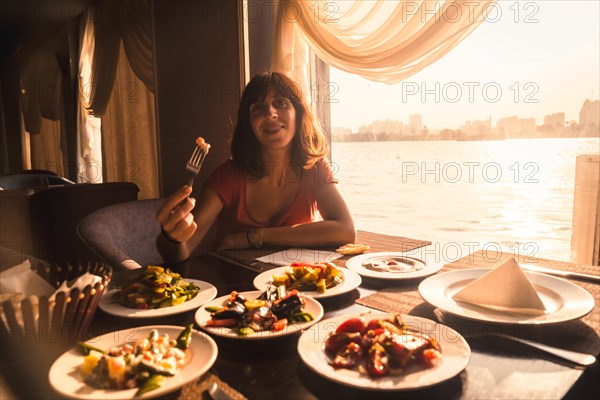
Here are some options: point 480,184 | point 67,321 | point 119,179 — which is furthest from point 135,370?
point 119,179

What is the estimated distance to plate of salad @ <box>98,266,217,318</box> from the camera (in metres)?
0.90

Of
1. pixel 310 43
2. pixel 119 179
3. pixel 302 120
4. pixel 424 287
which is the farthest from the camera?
pixel 119 179

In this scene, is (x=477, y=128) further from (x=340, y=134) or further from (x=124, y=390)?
(x=124, y=390)

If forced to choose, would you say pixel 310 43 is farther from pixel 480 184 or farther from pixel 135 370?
pixel 135 370

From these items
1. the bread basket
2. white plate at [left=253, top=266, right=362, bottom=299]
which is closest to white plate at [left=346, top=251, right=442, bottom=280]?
white plate at [left=253, top=266, right=362, bottom=299]

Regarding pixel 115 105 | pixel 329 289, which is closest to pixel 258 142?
pixel 329 289

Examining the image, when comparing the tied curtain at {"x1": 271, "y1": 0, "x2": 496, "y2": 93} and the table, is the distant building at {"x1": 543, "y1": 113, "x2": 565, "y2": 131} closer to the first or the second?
the tied curtain at {"x1": 271, "y1": 0, "x2": 496, "y2": 93}

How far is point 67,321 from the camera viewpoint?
72 cm

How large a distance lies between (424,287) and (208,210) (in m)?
1.17

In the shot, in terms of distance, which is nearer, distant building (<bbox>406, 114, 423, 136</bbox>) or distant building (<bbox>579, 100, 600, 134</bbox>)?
distant building (<bbox>579, 100, 600, 134</bbox>)

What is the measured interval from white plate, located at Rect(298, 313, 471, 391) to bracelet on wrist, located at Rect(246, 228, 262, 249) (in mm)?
816

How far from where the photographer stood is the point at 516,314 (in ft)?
2.76

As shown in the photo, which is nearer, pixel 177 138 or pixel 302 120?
pixel 302 120

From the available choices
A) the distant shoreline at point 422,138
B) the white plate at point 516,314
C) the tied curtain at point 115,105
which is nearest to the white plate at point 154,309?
the white plate at point 516,314
